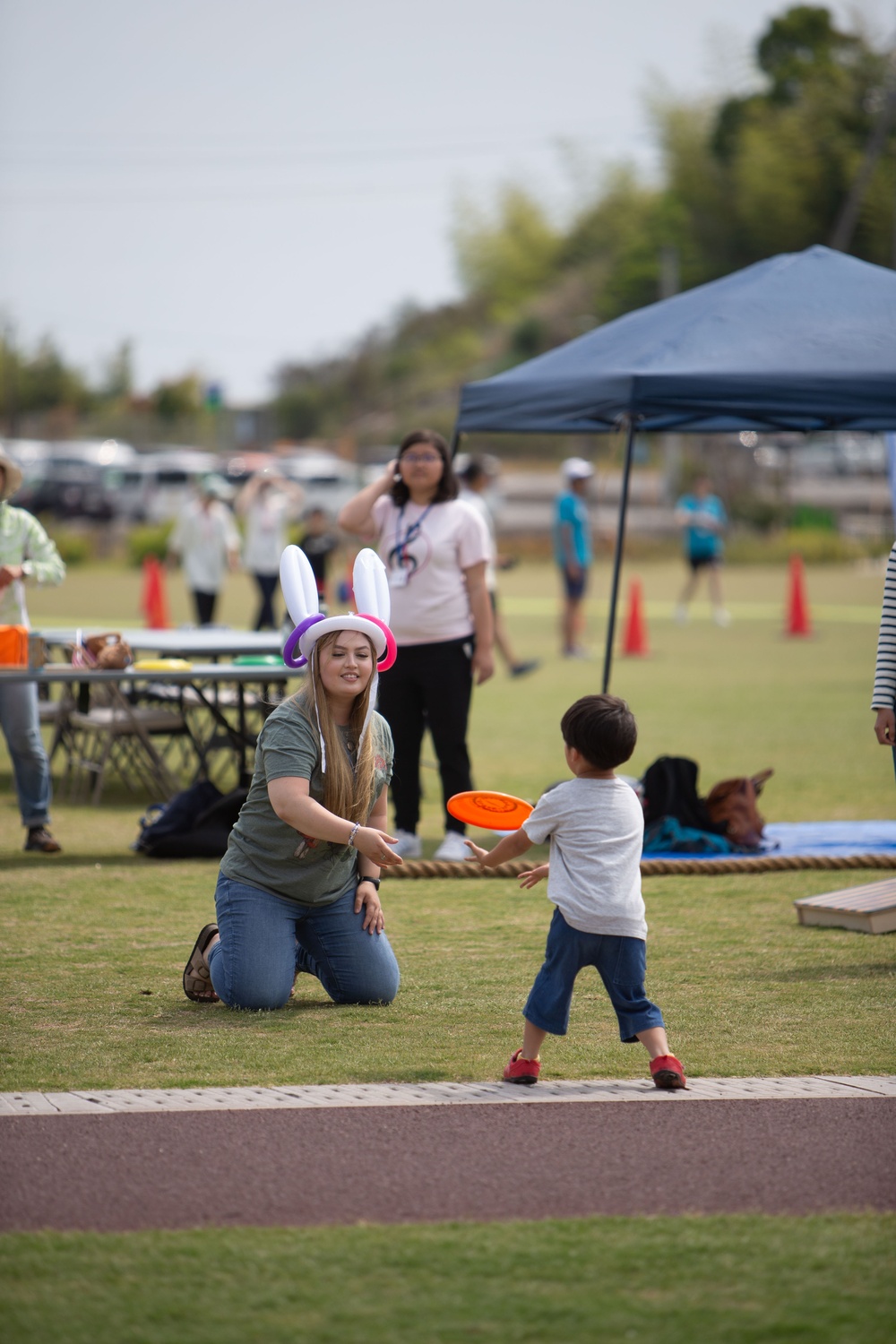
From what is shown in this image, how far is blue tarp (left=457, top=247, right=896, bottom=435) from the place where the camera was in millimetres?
8070

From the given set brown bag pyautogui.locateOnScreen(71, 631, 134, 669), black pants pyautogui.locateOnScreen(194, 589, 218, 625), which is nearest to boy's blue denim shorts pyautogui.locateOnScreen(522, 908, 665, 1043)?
brown bag pyautogui.locateOnScreen(71, 631, 134, 669)

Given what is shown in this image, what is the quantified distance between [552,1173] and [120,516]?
48.6m

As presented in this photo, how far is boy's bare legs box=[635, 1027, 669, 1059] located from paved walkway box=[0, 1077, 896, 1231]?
109 mm

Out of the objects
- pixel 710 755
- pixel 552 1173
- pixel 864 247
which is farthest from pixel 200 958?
pixel 864 247

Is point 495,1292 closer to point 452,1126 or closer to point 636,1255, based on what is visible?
point 636,1255

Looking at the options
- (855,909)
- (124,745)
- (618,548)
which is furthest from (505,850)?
(124,745)

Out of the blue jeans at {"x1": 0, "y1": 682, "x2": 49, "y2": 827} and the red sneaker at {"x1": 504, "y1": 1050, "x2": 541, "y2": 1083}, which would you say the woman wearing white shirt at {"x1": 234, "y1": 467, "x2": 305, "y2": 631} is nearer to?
the blue jeans at {"x1": 0, "y1": 682, "x2": 49, "y2": 827}

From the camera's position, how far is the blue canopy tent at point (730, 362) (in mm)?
8070

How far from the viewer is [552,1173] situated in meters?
3.98

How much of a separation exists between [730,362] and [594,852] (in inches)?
162

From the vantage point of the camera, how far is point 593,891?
4.66 metres

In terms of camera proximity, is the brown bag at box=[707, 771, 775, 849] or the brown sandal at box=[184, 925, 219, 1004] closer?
the brown sandal at box=[184, 925, 219, 1004]

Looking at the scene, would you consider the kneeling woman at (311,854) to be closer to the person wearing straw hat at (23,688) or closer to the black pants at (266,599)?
the person wearing straw hat at (23,688)

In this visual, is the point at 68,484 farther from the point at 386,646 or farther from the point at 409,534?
the point at 386,646
